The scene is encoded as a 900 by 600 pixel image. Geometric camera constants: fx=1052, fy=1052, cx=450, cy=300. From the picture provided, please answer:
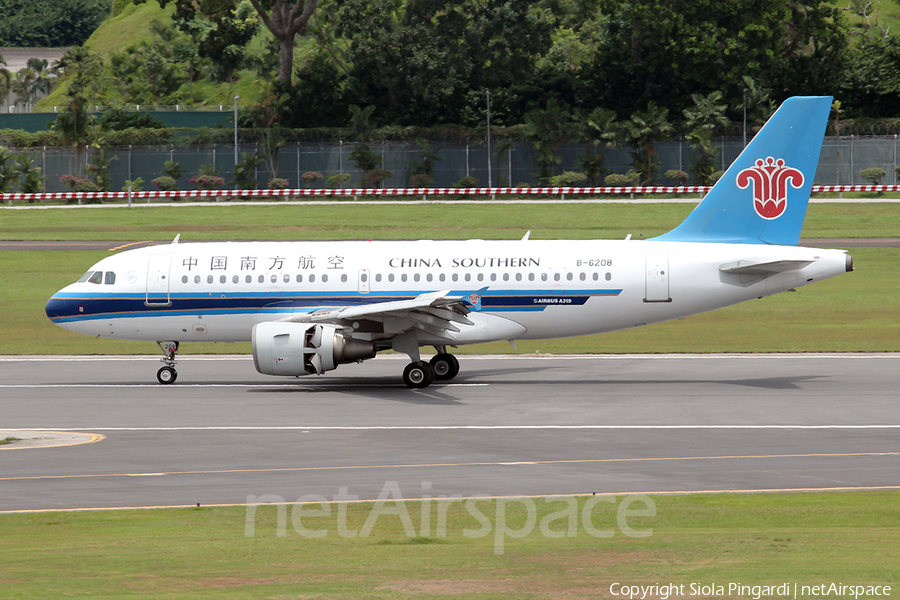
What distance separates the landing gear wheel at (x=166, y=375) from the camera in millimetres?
31281

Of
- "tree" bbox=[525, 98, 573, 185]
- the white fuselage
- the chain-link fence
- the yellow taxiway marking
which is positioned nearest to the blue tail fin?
the white fuselage

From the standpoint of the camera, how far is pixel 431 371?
1189 inches

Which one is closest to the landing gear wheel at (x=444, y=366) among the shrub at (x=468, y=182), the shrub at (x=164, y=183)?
the shrub at (x=468, y=182)

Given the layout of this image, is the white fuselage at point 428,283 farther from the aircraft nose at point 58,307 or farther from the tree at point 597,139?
the tree at point 597,139

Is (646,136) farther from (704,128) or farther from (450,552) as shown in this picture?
(450,552)

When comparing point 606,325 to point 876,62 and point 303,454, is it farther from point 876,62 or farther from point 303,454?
point 876,62

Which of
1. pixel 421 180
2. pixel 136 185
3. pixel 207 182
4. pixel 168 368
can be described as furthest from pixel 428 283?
pixel 136 185

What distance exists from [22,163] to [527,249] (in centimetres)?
7512

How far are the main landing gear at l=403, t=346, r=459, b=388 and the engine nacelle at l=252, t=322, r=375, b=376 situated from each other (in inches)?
94.7

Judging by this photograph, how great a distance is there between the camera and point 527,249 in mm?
31062

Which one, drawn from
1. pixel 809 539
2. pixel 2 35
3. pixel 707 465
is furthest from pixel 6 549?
pixel 2 35

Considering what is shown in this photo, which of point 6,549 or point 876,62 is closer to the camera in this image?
point 6,549

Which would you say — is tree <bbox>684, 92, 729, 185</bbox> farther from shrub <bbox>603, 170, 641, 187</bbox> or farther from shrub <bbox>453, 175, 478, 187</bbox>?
shrub <bbox>453, 175, 478, 187</bbox>

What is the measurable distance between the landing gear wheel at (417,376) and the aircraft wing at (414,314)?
3.46ft
